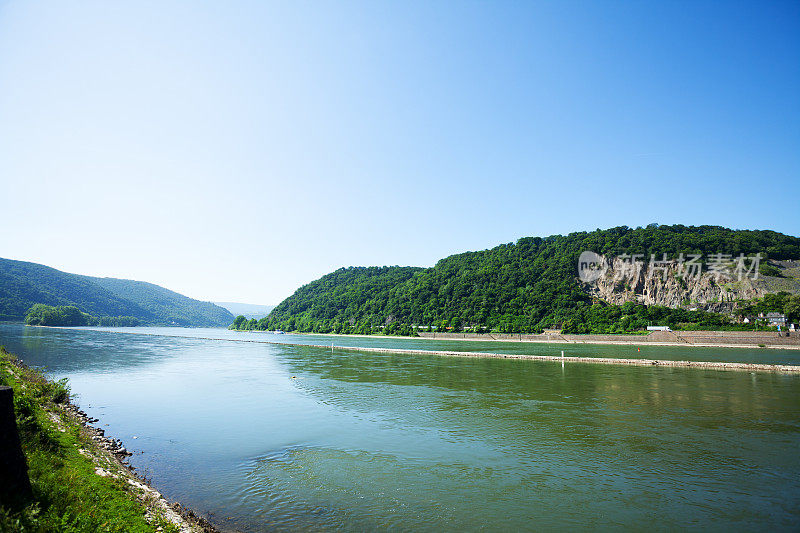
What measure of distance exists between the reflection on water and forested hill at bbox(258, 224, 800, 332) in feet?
249

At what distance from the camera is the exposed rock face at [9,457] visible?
5.44 metres

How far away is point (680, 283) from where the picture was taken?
93.7 meters

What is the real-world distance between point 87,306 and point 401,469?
665 feet

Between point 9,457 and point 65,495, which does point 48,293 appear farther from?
point 9,457

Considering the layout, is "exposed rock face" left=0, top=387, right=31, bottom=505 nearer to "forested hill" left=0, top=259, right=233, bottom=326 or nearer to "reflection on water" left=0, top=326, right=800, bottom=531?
"reflection on water" left=0, top=326, right=800, bottom=531

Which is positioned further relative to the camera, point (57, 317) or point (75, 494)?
point (57, 317)

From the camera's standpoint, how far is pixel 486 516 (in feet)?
30.2

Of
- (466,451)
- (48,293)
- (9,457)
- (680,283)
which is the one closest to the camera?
(9,457)

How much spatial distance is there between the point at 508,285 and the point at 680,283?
4107 cm

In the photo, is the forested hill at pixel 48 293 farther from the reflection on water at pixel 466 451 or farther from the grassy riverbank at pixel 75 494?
the grassy riverbank at pixel 75 494

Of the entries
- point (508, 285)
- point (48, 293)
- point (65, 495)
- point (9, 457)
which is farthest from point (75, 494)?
point (48, 293)

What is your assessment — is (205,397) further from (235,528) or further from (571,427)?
(571,427)

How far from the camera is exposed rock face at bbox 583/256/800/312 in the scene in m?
83.0

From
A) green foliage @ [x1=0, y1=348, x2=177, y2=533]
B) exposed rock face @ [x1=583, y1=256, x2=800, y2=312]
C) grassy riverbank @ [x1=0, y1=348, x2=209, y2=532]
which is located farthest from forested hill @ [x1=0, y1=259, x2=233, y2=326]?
exposed rock face @ [x1=583, y1=256, x2=800, y2=312]
